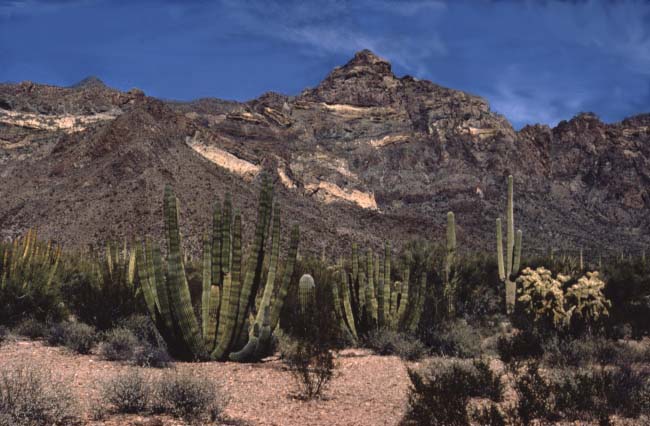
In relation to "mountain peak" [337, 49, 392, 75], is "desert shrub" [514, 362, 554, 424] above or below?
below

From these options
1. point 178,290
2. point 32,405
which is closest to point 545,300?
point 178,290

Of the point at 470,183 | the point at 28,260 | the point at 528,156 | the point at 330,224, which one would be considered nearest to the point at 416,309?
the point at 28,260

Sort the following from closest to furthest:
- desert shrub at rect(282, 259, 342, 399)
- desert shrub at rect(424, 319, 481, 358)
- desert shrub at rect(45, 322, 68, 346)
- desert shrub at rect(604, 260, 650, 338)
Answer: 1. desert shrub at rect(282, 259, 342, 399)
2. desert shrub at rect(45, 322, 68, 346)
3. desert shrub at rect(424, 319, 481, 358)
4. desert shrub at rect(604, 260, 650, 338)

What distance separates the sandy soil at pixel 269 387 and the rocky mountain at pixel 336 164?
57.8 ft

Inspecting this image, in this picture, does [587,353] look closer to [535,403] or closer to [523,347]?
[523,347]

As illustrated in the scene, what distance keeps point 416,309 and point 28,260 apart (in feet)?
28.3

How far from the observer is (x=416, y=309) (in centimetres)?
1130

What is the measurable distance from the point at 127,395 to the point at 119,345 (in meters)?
3.60

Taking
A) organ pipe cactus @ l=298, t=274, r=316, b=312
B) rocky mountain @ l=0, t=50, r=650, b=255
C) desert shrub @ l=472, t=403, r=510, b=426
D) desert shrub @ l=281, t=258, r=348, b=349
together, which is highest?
rocky mountain @ l=0, t=50, r=650, b=255

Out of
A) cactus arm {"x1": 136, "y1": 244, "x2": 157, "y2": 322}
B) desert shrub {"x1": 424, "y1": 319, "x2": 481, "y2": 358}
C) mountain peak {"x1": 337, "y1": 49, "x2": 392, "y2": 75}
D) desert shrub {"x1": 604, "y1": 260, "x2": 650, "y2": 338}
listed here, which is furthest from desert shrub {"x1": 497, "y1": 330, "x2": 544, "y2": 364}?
mountain peak {"x1": 337, "y1": 49, "x2": 392, "y2": 75}

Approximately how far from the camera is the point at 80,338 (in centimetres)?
913

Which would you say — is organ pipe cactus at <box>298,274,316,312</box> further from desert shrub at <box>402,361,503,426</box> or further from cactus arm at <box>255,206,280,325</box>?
desert shrub at <box>402,361,503,426</box>

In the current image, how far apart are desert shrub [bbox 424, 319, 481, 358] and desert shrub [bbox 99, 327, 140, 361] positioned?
512 centimetres

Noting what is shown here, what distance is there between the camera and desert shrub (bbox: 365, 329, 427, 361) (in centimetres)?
973
